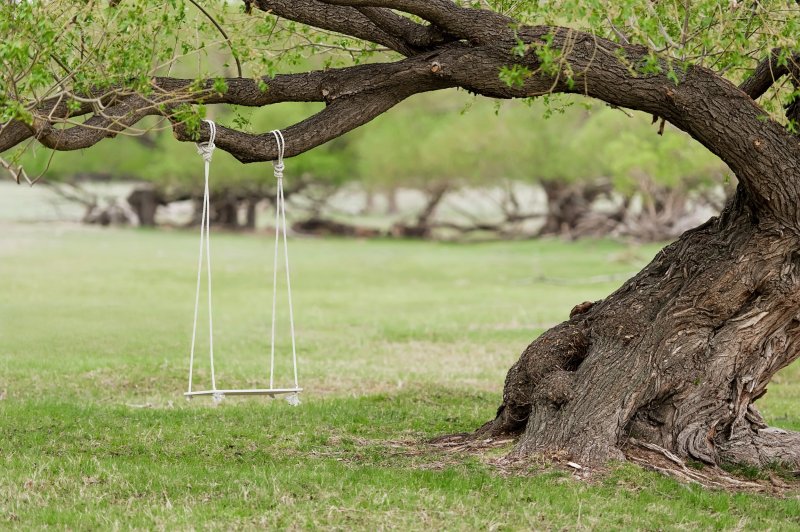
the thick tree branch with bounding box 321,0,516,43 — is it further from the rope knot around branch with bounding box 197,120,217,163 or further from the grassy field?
the grassy field

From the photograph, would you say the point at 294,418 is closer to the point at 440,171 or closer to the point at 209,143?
the point at 209,143

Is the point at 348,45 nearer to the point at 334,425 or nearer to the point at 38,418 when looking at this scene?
the point at 334,425

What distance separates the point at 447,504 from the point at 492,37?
3169 mm

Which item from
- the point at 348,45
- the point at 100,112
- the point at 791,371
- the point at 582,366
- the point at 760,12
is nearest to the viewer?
the point at 100,112

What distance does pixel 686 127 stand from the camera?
787 cm

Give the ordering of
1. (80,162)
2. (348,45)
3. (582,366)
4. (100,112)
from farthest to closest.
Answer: (80,162)
(348,45)
(582,366)
(100,112)

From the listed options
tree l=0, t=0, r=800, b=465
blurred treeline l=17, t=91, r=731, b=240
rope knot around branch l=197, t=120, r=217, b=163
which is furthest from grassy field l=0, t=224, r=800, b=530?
blurred treeline l=17, t=91, r=731, b=240

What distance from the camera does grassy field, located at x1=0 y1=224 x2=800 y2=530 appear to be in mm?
6832

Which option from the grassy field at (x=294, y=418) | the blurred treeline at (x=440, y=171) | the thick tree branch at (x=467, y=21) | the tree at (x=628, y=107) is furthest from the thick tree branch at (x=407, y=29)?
the blurred treeline at (x=440, y=171)

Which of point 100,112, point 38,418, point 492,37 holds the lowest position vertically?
point 38,418

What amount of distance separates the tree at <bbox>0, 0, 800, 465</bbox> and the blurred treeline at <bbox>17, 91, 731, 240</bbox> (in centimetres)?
2676

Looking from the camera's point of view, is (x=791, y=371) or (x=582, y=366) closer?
(x=582, y=366)

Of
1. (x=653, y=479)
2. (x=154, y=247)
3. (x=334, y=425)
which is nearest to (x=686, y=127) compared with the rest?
(x=653, y=479)

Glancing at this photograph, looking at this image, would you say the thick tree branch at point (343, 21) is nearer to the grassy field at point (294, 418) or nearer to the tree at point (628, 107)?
the tree at point (628, 107)
